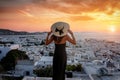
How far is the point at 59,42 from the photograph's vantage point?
1.93 m

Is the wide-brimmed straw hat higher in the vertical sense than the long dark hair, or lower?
higher

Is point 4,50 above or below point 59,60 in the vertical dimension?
above

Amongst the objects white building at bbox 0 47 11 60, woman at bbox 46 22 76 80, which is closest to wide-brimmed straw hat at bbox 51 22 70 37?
woman at bbox 46 22 76 80

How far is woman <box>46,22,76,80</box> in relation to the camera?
1900mm

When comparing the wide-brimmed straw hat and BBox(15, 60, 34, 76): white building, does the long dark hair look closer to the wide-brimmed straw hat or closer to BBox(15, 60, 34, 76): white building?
the wide-brimmed straw hat

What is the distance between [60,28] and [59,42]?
0.11 metres

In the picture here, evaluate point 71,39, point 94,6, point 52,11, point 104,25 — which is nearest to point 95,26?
point 104,25

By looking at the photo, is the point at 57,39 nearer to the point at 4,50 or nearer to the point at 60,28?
the point at 60,28

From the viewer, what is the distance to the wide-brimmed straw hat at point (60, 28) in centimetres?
189

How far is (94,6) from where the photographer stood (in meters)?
4.21

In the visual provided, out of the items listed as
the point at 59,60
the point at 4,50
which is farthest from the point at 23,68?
the point at 59,60

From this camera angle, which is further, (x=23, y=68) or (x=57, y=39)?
Answer: (x=23, y=68)

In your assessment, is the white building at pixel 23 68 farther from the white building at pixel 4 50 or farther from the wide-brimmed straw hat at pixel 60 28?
the wide-brimmed straw hat at pixel 60 28

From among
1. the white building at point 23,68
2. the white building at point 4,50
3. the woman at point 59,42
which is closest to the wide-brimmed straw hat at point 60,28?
the woman at point 59,42
